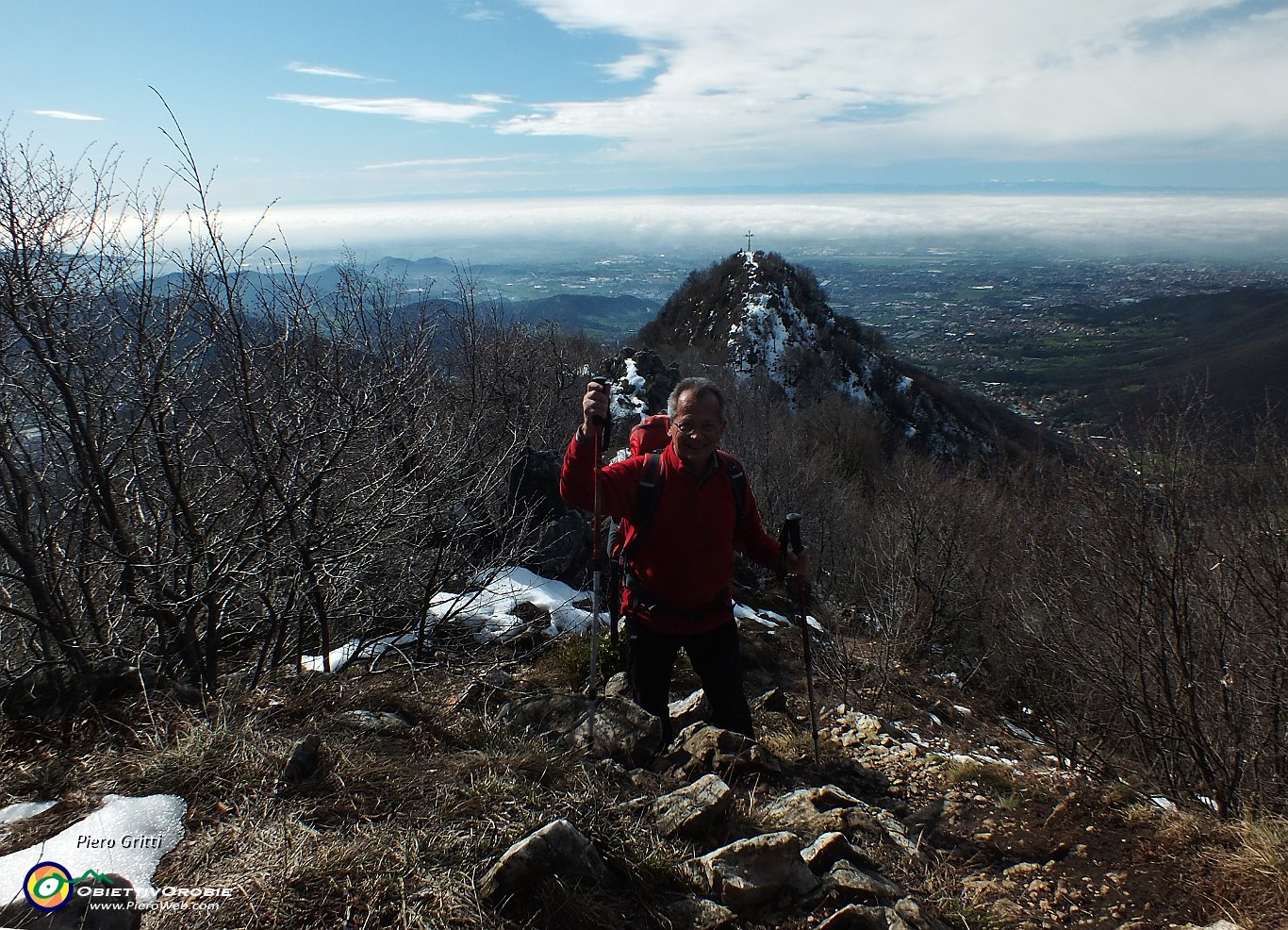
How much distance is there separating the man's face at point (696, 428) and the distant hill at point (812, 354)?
132ft

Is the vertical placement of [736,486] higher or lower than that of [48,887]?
higher

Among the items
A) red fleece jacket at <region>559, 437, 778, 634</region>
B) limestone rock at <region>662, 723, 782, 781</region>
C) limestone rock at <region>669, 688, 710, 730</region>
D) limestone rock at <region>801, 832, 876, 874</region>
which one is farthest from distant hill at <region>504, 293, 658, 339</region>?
limestone rock at <region>801, 832, 876, 874</region>

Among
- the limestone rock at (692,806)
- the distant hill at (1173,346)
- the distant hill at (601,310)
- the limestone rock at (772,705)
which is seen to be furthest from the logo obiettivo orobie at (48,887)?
the distant hill at (601,310)

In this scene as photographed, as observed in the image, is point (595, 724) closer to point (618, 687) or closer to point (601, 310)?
point (618, 687)

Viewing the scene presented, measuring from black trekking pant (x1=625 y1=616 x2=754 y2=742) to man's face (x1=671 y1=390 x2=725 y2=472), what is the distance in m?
1.01

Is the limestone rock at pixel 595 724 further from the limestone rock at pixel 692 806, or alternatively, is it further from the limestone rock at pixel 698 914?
the limestone rock at pixel 698 914

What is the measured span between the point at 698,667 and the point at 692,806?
1027 mm

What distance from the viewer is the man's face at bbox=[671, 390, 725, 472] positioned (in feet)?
12.0

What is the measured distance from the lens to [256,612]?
17.5 ft

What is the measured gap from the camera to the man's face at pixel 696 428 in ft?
12.0

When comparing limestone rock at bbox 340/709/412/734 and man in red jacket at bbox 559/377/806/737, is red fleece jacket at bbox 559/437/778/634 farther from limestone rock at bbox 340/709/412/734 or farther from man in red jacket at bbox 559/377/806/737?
limestone rock at bbox 340/709/412/734

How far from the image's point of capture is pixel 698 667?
4062 millimetres

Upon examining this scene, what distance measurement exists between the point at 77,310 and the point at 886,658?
8031 mm

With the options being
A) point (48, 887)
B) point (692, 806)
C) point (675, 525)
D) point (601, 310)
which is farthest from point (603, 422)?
point (601, 310)
